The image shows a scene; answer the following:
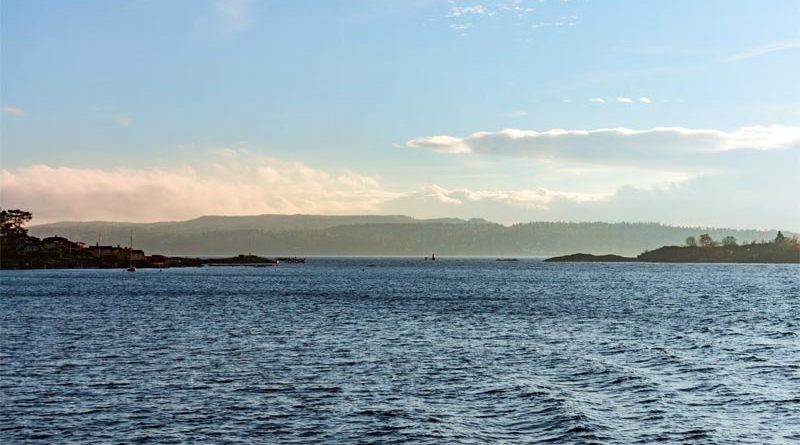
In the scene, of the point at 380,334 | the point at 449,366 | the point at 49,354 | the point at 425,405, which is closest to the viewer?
the point at 425,405

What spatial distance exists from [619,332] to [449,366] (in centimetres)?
3074

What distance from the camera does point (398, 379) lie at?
5041 cm

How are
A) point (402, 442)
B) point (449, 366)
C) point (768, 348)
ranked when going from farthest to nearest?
1. point (768, 348)
2. point (449, 366)
3. point (402, 442)

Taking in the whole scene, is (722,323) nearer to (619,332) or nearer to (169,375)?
(619,332)

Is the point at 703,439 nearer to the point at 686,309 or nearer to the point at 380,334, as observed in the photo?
the point at 380,334

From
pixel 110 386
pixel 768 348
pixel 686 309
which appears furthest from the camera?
pixel 686 309

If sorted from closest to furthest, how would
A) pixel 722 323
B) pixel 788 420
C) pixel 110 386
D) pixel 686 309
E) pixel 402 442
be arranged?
pixel 402 442, pixel 788 420, pixel 110 386, pixel 722 323, pixel 686 309

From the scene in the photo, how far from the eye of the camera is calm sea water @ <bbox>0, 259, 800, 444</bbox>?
37.1 metres

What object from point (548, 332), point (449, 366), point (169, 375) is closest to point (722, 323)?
point (548, 332)

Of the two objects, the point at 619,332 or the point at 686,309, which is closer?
the point at 619,332

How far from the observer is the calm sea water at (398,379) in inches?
1462

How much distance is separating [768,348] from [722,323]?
24.7m

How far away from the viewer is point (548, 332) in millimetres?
80625

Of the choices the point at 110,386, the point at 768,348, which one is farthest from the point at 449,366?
the point at 768,348
